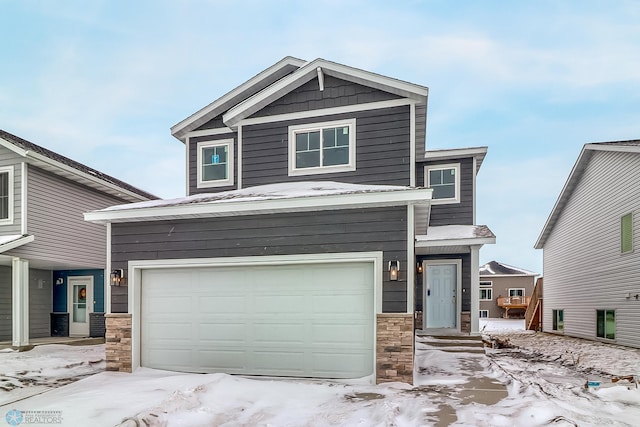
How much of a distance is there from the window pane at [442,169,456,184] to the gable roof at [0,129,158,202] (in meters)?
10.6

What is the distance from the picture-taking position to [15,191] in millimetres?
11586

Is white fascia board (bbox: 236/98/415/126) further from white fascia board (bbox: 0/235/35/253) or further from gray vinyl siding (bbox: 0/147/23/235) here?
white fascia board (bbox: 0/235/35/253)

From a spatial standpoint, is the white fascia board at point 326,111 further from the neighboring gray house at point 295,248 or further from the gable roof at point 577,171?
the gable roof at point 577,171

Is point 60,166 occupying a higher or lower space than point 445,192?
higher

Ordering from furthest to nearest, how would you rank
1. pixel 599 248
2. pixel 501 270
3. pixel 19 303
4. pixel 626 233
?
pixel 501 270, pixel 599 248, pixel 626 233, pixel 19 303

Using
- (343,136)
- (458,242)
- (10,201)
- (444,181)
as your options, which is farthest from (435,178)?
(10,201)

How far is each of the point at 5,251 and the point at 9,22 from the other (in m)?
17.4

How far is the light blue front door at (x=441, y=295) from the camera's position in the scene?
1249cm

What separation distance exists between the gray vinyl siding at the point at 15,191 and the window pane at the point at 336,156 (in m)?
8.39

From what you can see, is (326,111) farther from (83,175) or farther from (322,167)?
(83,175)

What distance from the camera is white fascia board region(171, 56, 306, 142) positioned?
11.5 m

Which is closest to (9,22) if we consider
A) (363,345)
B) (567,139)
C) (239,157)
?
(239,157)

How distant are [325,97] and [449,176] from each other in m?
5.33
